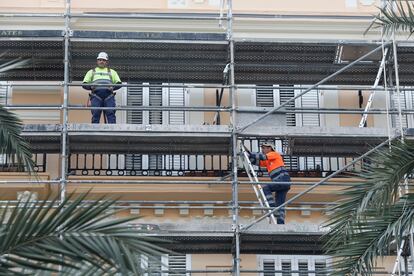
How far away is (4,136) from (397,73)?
8.12 metres

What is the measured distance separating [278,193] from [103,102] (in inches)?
133

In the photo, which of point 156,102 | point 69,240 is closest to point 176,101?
point 156,102

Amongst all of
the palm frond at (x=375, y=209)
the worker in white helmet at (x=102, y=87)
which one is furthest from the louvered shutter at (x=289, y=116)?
the palm frond at (x=375, y=209)

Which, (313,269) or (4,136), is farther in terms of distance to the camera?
(313,269)

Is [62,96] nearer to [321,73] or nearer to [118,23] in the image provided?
[118,23]

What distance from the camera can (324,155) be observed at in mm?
21953

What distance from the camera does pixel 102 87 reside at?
21.5 m

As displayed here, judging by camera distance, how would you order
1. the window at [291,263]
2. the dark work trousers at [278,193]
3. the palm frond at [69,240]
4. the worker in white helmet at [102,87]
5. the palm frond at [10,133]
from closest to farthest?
1. the palm frond at [69,240]
2. the palm frond at [10,133]
3. the dark work trousers at [278,193]
4. the worker in white helmet at [102,87]
5. the window at [291,263]

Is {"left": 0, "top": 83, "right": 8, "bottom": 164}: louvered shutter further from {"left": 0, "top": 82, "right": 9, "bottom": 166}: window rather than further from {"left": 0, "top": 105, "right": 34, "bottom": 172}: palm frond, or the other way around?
{"left": 0, "top": 105, "right": 34, "bottom": 172}: palm frond

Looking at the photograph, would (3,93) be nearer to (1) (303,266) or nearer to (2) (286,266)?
(2) (286,266)

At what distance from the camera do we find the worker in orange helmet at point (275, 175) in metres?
21.1

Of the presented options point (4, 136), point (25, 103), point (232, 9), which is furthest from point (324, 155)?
point (4, 136)

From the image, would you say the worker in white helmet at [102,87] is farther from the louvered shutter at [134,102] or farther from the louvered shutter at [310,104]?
the louvered shutter at [310,104]

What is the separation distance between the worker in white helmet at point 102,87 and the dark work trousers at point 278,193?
2.92 m
